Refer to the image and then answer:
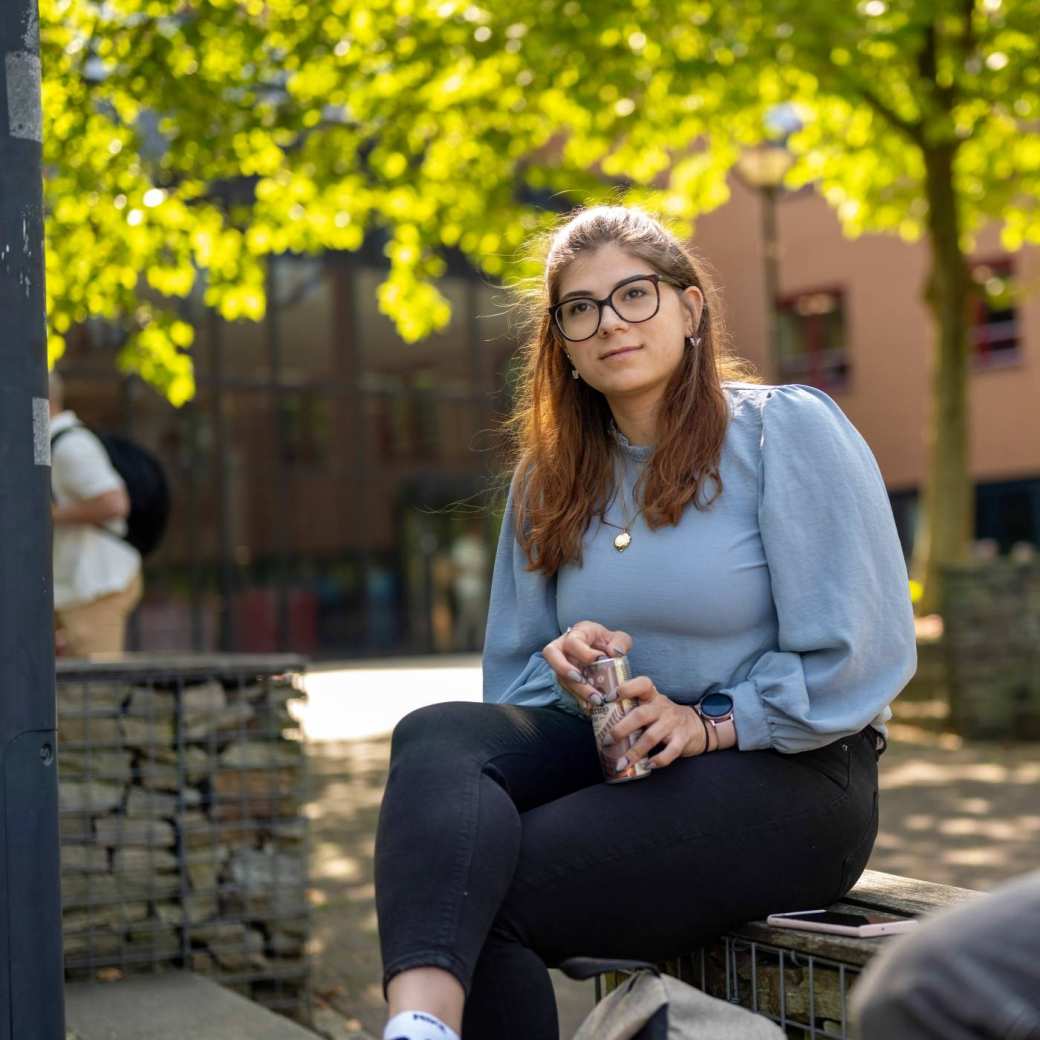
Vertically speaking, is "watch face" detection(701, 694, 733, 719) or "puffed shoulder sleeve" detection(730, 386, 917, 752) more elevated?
"puffed shoulder sleeve" detection(730, 386, 917, 752)

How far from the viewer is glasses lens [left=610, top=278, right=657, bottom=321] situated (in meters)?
2.88

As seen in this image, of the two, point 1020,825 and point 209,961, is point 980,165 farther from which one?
point 209,961

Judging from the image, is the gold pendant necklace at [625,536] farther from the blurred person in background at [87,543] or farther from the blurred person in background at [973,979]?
the blurred person in background at [87,543]

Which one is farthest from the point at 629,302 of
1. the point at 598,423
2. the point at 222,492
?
the point at 222,492

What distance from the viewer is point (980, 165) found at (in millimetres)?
14641

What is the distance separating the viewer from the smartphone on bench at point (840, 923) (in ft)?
7.64

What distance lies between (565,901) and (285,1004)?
249 centimetres

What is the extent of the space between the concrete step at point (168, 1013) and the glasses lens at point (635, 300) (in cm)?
177

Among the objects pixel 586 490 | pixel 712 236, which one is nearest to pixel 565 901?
pixel 586 490

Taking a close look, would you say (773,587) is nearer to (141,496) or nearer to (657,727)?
(657,727)

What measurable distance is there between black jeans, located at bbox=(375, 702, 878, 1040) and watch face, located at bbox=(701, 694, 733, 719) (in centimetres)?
7

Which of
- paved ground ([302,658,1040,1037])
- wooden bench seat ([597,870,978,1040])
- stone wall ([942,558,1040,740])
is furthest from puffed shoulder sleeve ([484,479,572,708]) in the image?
stone wall ([942,558,1040,740])

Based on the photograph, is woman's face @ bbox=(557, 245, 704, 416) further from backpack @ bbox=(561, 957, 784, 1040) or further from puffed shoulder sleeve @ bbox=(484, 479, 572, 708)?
backpack @ bbox=(561, 957, 784, 1040)

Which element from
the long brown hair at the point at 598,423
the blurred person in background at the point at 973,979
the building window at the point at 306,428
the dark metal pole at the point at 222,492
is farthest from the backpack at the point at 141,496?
the building window at the point at 306,428
